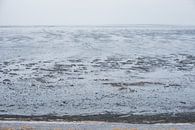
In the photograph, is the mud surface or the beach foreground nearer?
the beach foreground

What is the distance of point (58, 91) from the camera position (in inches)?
534

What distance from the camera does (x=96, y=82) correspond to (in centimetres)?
1512

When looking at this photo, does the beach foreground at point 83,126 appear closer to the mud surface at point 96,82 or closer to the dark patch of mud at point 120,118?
the dark patch of mud at point 120,118

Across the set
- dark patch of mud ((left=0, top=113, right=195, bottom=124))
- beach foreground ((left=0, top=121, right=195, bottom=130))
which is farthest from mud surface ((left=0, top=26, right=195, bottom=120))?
beach foreground ((left=0, top=121, right=195, bottom=130))

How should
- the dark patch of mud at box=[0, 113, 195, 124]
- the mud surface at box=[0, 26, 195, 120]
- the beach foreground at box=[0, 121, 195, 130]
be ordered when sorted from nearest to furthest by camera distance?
the beach foreground at box=[0, 121, 195, 130]
the dark patch of mud at box=[0, 113, 195, 124]
the mud surface at box=[0, 26, 195, 120]

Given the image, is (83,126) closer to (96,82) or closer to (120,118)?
(120,118)

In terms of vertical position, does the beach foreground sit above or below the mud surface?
above

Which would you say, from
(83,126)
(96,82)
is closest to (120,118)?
(83,126)

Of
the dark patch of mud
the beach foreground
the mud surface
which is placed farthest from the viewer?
the mud surface

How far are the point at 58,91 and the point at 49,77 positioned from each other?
2.67 meters

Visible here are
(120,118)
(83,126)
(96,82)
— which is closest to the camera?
(83,126)

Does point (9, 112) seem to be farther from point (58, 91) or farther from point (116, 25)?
point (116, 25)

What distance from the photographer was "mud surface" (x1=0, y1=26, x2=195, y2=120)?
37.5ft

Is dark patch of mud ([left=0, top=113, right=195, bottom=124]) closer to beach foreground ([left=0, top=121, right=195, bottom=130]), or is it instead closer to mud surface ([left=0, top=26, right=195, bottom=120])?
mud surface ([left=0, top=26, right=195, bottom=120])
